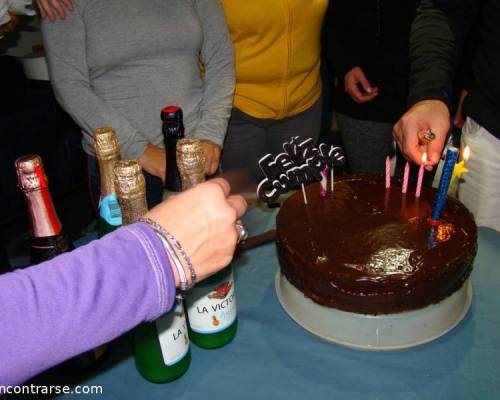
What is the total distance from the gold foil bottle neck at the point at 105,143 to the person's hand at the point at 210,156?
1.69 feet

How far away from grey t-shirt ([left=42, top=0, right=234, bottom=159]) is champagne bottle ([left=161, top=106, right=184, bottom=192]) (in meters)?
0.44

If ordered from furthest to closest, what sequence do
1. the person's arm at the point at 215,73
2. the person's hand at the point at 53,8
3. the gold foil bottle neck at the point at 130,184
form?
the person's arm at the point at 215,73, the person's hand at the point at 53,8, the gold foil bottle neck at the point at 130,184

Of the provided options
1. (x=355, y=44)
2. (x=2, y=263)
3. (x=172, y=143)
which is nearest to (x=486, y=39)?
(x=355, y=44)

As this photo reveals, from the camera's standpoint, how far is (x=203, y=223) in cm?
68

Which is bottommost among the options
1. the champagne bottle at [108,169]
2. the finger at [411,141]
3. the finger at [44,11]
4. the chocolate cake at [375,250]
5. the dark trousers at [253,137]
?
the dark trousers at [253,137]

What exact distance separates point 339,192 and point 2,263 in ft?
3.42

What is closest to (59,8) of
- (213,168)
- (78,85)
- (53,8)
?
(53,8)

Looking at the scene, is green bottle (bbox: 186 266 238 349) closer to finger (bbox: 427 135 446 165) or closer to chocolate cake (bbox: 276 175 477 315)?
chocolate cake (bbox: 276 175 477 315)

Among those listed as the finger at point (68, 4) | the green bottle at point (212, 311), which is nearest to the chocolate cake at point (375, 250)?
the green bottle at point (212, 311)

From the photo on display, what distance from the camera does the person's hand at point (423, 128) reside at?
4.00ft

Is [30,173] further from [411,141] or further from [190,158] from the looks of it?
[411,141]

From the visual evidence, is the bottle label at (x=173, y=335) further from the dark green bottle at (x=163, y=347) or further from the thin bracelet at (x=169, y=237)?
the thin bracelet at (x=169, y=237)

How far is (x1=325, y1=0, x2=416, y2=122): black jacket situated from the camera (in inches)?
72.8

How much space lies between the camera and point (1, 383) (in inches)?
21.1
